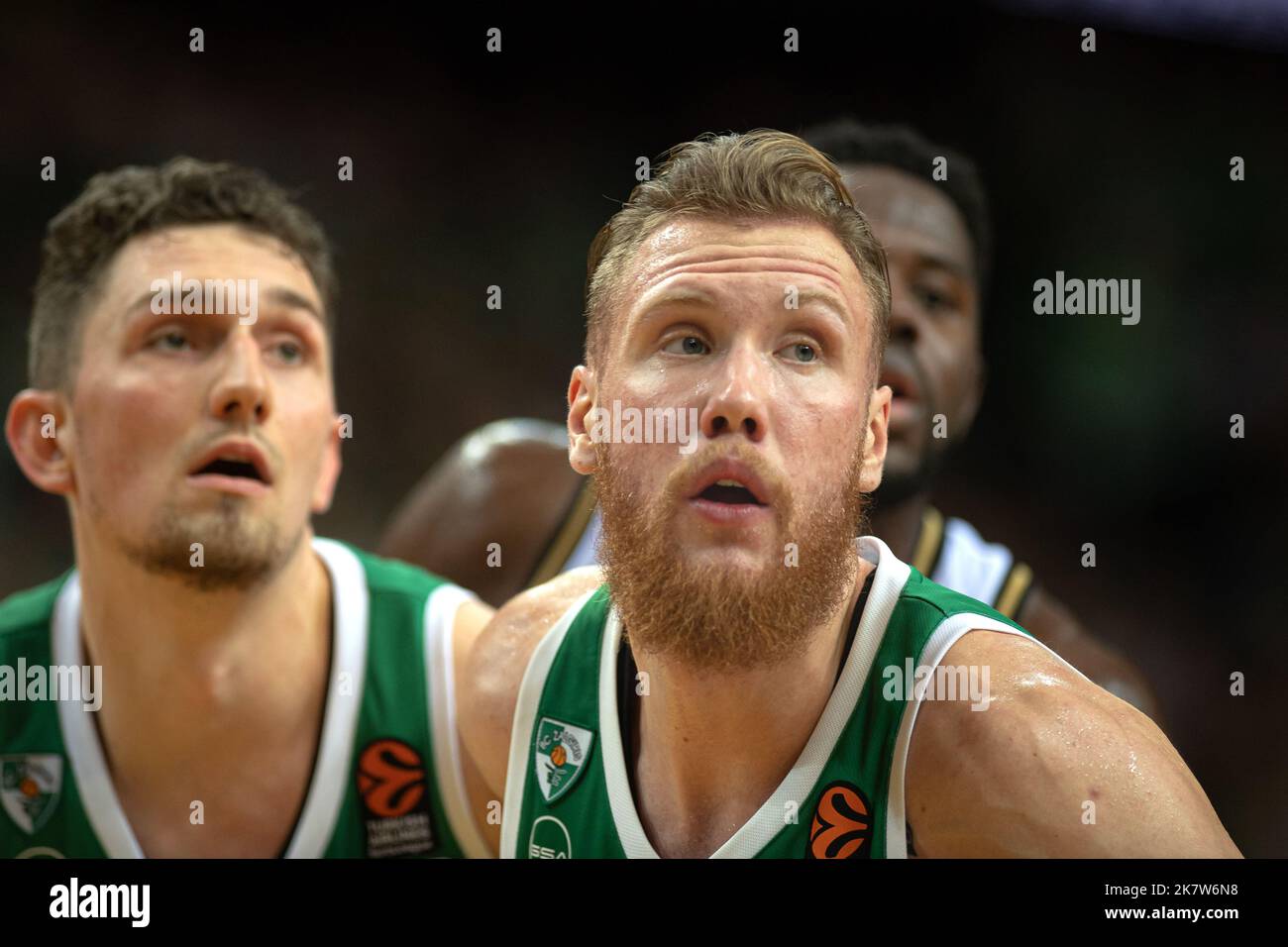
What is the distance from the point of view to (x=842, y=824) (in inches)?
74.1

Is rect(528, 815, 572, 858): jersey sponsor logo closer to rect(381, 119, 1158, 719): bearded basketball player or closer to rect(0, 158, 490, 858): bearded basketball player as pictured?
rect(0, 158, 490, 858): bearded basketball player

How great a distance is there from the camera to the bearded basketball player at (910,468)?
3.05 metres

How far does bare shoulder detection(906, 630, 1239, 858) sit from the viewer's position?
5.41 ft

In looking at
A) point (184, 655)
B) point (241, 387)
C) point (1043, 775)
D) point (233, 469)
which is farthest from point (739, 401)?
point (184, 655)

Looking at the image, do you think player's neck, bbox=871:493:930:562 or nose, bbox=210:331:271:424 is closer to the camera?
nose, bbox=210:331:271:424

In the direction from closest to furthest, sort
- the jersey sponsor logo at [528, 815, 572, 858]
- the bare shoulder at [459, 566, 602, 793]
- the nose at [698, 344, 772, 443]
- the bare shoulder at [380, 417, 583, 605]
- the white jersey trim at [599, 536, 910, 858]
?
A: 1. the nose at [698, 344, 772, 443]
2. the white jersey trim at [599, 536, 910, 858]
3. the jersey sponsor logo at [528, 815, 572, 858]
4. the bare shoulder at [459, 566, 602, 793]
5. the bare shoulder at [380, 417, 583, 605]

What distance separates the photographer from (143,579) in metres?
2.50

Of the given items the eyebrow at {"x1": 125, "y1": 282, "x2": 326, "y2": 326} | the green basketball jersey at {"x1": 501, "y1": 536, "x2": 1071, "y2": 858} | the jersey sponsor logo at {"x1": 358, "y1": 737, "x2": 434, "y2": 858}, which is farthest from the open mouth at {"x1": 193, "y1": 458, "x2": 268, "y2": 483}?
the green basketball jersey at {"x1": 501, "y1": 536, "x2": 1071, "y2": 858}

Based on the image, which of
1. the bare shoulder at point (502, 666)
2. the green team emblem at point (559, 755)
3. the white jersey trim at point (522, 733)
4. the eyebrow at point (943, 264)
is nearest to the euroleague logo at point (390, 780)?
the bare shoulder at point (502, 666)

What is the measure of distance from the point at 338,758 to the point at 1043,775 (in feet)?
4.74

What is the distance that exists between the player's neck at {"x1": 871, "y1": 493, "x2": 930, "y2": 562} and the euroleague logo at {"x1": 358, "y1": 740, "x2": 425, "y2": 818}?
1.27 m

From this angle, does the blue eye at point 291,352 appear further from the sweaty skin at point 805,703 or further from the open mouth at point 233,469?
the sweaty skin at point 805,703
